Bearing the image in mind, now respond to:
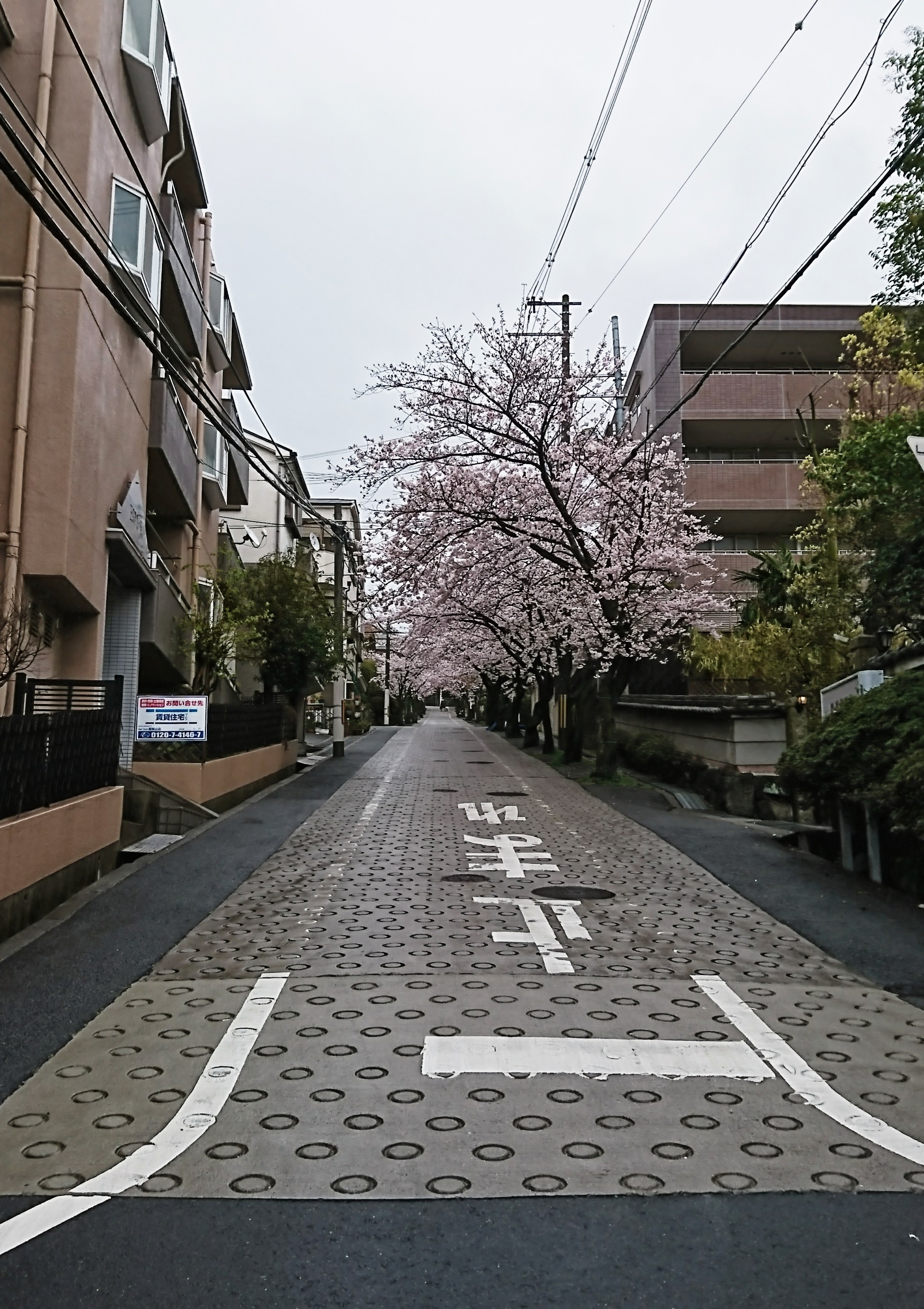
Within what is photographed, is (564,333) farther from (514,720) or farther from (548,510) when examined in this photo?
(514,720)

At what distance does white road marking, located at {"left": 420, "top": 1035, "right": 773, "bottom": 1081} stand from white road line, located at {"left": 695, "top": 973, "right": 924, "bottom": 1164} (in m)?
0.11

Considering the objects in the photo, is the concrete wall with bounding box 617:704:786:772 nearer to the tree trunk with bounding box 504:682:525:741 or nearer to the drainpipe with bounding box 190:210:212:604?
the drainpipe with bounding box 190:210:212:604

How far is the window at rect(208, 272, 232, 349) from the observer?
23469mm

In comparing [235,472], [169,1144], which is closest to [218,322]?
[235,472]

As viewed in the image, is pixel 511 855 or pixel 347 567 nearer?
pixel 511 855

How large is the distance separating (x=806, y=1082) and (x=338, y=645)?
24.1 m

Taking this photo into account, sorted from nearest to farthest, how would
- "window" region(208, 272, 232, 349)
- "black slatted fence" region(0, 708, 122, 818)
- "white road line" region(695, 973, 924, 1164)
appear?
1. "white road line" region(695, 973, 924, 1164)
2. "black slatted fence" region(0, 708, 122, 818)
3. "window" region(208, 272, 232, 349)

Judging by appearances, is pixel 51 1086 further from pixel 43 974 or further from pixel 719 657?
pixel 719 657

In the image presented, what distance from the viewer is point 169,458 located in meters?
18.0

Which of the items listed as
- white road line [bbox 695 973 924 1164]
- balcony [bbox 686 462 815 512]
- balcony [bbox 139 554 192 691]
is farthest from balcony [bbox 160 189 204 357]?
balcony [bbox 686 462 815 512]

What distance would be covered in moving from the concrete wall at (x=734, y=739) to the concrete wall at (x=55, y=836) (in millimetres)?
11382

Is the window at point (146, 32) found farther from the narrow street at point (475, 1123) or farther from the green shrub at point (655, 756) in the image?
the green shrub at point (655, 756)

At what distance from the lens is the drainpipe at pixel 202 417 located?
2152 cm

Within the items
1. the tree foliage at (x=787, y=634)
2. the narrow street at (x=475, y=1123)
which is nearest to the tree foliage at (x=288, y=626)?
the tree foliage at (x=787, y=634)
